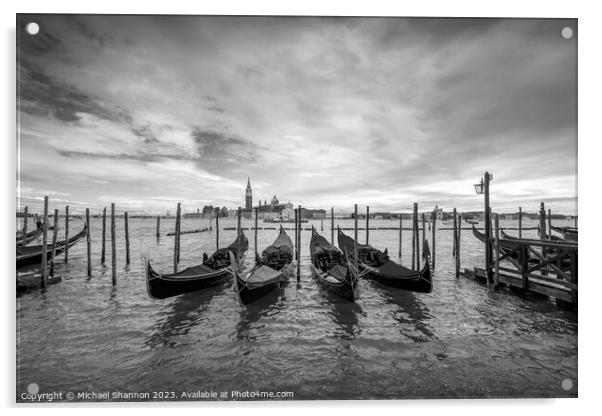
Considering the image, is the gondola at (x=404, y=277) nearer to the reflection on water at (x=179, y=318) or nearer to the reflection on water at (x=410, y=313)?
the reflection on water at (x=410, y=313)

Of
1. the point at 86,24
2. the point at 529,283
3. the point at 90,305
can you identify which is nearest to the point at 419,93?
the point at 86,24

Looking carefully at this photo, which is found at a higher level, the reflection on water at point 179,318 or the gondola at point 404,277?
the gondola at point 404,277

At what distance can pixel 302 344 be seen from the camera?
4.80 metres

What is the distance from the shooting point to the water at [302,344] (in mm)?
A: 3643


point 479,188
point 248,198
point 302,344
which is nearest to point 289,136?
point 302,344

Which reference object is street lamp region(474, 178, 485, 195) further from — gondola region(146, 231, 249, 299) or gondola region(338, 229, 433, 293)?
gondola region(146, 231, 249, 299)

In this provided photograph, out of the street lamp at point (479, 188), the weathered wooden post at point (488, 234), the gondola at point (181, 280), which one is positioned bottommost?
the gondola at point (181, 280)

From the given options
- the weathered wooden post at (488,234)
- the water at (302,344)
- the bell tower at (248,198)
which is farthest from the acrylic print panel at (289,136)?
the bell tower at (248,198)

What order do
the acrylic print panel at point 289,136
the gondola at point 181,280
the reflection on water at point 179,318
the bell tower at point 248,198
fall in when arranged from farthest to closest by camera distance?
1. the bell tower at point 248,198
2. the gondola at point 181,280
3. the reflection on water at point 179,318
4. the acrylic print panel at point 289,136

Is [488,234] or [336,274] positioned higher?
[488,234]

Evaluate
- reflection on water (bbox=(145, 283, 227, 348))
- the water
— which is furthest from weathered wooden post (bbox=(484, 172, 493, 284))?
reflection on water (bbox=(145, 283, 227, 348))

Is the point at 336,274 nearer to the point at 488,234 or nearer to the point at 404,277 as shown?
the point at 404,277

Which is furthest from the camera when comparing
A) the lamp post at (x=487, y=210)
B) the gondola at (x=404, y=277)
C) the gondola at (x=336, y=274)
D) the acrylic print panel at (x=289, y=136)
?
the lamp post at (x=487, y=210)
